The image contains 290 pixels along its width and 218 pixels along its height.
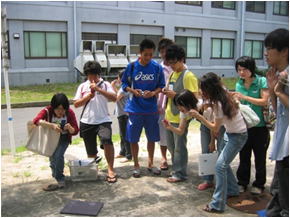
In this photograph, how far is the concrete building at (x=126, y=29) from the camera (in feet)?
56.7

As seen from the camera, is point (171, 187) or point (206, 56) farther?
point (206, 56)

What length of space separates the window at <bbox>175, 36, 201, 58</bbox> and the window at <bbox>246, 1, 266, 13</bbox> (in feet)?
17.2

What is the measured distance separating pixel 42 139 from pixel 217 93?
2.20 meters

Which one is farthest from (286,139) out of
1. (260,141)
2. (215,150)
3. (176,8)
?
(176,8)

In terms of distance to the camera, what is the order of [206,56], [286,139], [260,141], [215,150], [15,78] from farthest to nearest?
[206,56], [15,78], [215,150], [260,141], [286,139]

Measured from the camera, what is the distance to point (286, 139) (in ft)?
8.46

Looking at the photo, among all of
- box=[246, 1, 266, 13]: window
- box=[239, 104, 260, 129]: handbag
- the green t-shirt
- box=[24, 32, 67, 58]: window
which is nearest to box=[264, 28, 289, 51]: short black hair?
box=[239, 104, 260, 129]: handbag

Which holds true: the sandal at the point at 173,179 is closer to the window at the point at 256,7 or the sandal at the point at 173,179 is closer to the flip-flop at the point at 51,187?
the flip-flop at the point at 51,187

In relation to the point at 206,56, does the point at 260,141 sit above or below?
below

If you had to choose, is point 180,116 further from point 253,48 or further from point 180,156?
point 253,48

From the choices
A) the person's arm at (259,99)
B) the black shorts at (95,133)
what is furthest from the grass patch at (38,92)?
the person's arm at (259,99)

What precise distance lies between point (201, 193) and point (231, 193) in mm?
360

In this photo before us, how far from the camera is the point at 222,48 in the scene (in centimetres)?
2466

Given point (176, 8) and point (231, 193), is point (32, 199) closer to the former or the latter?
point (231, 193)
